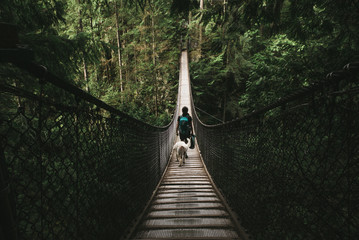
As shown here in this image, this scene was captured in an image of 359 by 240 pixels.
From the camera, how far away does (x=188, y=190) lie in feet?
8.38

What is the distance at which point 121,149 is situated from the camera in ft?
4.95

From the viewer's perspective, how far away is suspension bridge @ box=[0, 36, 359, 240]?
70cm

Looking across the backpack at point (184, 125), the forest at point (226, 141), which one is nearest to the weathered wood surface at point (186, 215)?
the forest at point (226, 141)

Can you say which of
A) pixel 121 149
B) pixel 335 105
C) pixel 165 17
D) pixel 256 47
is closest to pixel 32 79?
pixel 121 149

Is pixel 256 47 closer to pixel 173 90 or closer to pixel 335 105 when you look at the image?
pixel 173 90

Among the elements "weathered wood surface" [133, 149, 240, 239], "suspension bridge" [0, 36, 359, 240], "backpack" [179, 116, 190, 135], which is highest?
"backpack" [179, 116, 190, 135]

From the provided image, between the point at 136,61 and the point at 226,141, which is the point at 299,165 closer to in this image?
the point at 226,141

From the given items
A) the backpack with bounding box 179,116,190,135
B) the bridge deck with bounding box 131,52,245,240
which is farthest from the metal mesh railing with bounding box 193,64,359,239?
the backpack with bounding box 179,116,190,135

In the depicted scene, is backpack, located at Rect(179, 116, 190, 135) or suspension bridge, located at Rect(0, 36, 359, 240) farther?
backpack, located at Rect(179, 116, 190, 135)

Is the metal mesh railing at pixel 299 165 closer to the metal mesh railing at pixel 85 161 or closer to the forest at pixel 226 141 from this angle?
the forest at pixel 226 141

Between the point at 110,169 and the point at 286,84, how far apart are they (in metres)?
2.23

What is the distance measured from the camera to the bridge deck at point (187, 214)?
1.48 m

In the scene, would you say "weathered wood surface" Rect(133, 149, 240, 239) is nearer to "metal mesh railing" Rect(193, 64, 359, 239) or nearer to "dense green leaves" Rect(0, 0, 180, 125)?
"metal mesh railing" Rect(193, 64, 359, 239)

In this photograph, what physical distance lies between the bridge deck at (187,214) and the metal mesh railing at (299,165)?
0.15 meters
